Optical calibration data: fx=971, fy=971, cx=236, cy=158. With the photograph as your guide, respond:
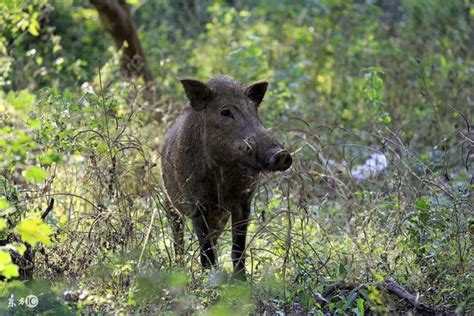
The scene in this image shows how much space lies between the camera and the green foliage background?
5.95m

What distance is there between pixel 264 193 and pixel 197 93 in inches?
84.2

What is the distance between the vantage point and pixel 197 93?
23.2ft

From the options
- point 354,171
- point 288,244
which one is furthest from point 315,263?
point 354,171

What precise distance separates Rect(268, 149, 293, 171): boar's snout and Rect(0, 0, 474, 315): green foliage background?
0.34 metres

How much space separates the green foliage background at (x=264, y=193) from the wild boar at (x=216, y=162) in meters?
0.18

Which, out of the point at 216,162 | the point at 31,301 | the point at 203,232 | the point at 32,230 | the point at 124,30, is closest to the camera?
the point at 32,230

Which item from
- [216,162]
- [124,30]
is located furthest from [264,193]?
[124,30]

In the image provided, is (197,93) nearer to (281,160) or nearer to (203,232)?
(203,232)

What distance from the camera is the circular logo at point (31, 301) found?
5930 mm

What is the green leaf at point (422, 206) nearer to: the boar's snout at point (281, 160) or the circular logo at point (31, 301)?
the boar's snout at point (281, 160)

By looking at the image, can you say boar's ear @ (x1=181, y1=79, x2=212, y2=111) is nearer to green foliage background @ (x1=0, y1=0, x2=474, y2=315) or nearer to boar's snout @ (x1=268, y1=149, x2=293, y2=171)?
green foliage background @ (x1=0, y1=0, x2=474, y2=315)

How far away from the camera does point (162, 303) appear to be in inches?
228

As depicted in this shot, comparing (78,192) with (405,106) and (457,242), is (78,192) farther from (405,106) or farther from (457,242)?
(405,106)

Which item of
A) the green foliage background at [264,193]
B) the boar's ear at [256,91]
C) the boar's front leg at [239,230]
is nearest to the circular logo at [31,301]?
the green foliage background at [264,193]
